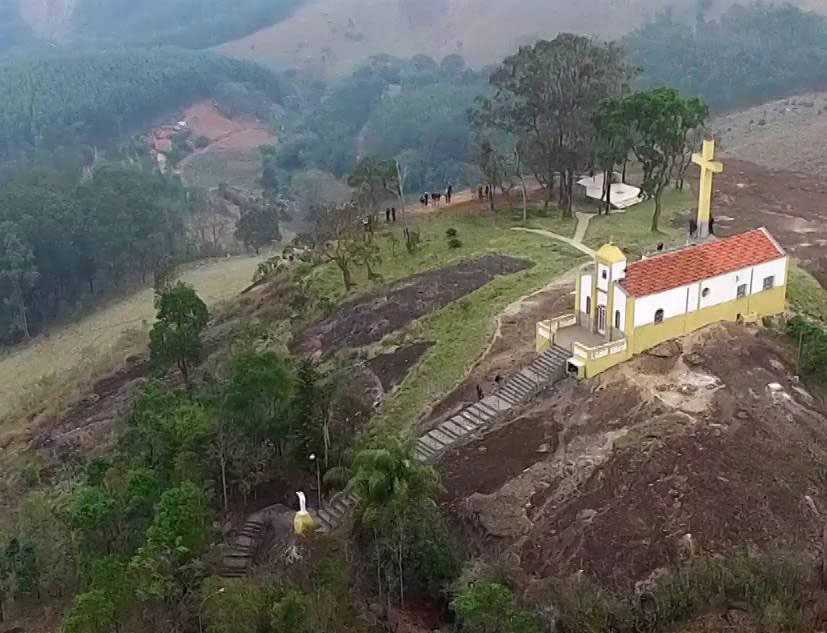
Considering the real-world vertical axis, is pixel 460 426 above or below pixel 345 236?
below

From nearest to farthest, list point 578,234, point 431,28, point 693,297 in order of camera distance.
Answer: point 693,297 < point 578,234 < point 431,28

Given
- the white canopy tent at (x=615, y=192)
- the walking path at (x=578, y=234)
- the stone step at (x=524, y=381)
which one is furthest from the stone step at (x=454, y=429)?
the white canopy tent at (x=615, y=192)

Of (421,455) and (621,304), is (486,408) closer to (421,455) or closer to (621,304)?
(421,455)

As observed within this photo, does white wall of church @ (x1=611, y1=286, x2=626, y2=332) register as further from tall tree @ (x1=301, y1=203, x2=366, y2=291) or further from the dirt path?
the dirt path

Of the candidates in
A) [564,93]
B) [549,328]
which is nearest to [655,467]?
[549,328]

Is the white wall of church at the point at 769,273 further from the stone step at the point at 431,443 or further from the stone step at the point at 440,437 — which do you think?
the stone step at the point at 431,443

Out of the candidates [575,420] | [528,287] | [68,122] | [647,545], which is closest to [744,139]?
[528,287]

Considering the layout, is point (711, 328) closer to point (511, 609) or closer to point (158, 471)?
point (511, 609)
